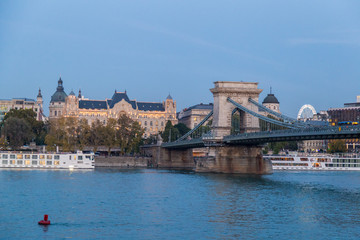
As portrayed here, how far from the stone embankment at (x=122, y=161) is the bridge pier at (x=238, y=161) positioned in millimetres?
31407

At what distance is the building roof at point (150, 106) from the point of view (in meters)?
183

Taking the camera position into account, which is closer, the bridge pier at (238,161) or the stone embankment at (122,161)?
the bridge pier at (238,161)

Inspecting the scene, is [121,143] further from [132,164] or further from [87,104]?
[87,104]

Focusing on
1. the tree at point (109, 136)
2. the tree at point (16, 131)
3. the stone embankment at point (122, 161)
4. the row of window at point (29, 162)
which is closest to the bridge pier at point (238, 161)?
the row of window at point (29, 162)

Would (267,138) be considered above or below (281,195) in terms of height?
above

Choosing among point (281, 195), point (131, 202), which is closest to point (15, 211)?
point (131, 202)

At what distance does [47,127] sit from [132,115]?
93.3ft

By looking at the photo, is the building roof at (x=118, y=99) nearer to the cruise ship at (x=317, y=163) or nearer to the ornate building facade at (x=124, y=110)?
the ornate building facade at (x=124, y=110)

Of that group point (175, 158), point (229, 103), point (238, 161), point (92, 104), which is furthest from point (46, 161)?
point (92, 104)

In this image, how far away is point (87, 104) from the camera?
180 meters

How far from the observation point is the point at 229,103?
264 ft

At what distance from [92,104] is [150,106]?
53.9 ft

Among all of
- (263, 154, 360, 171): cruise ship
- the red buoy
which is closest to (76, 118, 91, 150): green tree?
(263, 154, 360, 171): cruise ship

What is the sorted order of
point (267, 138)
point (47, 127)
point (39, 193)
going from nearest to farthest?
point (39, 193) → point (267, 138) → point (47, 127)
